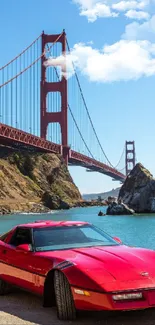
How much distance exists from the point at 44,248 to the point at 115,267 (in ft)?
3.77

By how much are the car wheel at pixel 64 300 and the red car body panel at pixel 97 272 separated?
9 cm

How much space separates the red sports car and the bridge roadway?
6146cm

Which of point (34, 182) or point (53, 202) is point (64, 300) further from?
point (34, 182)

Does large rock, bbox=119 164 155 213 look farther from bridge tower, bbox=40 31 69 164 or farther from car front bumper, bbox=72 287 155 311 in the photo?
car front bumper, bbox=72 287 155 311

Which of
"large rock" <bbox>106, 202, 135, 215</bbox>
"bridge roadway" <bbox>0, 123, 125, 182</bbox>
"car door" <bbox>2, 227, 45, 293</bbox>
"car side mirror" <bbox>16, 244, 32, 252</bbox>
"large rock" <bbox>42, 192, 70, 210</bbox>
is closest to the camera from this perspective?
"car door" <bbox>2, 227, 45, 293</bbox>

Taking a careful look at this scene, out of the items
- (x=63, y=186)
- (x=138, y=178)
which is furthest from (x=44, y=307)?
(x=63, y=186)

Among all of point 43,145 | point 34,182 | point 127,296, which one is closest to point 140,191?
point 43,145

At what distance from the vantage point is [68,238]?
20.9 feet

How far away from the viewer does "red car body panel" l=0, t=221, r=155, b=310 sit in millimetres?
4945

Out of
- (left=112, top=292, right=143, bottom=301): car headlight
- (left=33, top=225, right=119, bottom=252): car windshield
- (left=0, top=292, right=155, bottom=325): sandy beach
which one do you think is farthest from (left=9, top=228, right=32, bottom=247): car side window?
(left=112, top=292, right=143, bottom=301): car headlight

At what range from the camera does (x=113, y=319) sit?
528 centimetres

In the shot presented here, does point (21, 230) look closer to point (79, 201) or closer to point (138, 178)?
point (138, 178)

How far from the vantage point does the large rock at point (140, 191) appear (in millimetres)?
66312

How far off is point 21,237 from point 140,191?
206 feet
